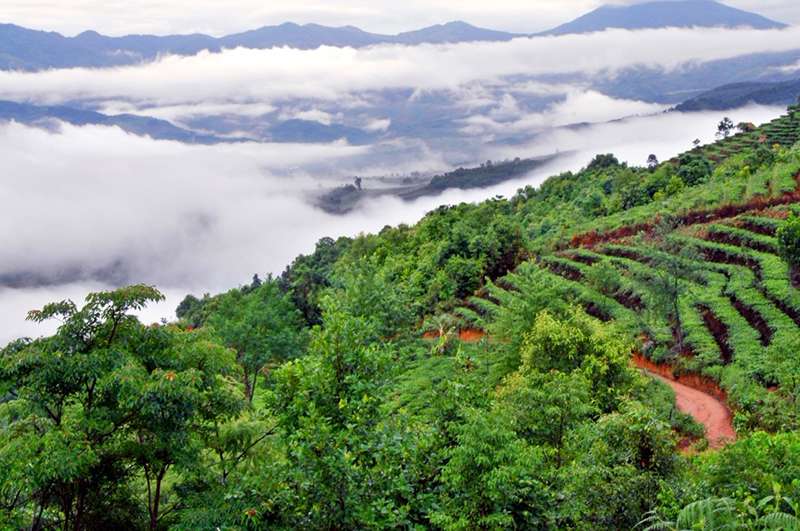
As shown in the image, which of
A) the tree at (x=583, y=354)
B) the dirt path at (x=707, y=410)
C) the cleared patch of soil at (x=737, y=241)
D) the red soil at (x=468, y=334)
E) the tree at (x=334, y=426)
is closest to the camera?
the tree at (x=334, y=426)

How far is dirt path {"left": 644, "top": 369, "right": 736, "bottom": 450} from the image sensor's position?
89.0 ft

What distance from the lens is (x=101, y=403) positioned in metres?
12.6

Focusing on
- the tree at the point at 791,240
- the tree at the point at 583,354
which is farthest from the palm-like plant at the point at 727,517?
the tree at the point at 791,240

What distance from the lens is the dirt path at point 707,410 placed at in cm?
2712

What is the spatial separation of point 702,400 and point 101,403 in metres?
25.9

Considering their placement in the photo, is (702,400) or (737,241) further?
(737,241)

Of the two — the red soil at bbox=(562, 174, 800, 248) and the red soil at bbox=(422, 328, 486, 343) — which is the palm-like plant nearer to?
the red soil at bbox=(422, 328, 486, 343)

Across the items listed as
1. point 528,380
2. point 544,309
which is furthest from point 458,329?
point 528,380

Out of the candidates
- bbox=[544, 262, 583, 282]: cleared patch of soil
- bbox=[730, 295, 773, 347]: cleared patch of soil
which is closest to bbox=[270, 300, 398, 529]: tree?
bbox=[730, 295, 773, 347]: cleared patch of soil

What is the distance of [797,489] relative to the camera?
11.9 metres

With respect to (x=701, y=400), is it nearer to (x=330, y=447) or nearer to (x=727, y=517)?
(x=727, y=517)

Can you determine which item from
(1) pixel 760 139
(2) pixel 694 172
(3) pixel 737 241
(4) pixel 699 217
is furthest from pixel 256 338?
(1) pixel 760 139

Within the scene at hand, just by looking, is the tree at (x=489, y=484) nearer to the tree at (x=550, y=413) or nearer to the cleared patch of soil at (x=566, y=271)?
the tree at (x=550, y=413)

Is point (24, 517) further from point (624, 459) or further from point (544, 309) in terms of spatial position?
point (544, 309)
